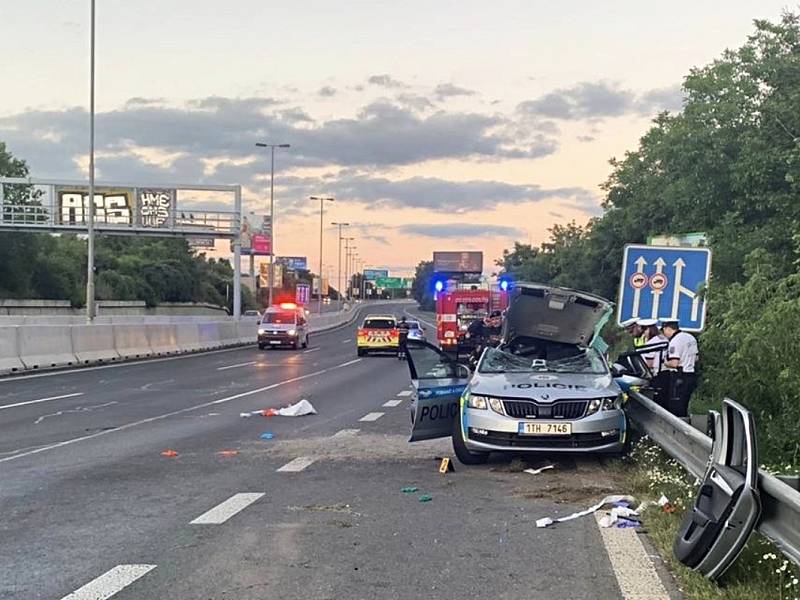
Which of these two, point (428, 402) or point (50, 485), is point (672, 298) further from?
point (50, 485)

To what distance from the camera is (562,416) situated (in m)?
9.44

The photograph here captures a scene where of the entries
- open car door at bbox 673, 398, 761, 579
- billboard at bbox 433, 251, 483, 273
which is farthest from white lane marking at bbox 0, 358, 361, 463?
billboard at bbox 433, 251, 483, 273

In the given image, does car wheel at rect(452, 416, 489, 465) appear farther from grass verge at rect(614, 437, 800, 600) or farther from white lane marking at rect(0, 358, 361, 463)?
white lane marking at rect(0, 358, 361, 463)

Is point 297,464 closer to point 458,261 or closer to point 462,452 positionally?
point 462,452

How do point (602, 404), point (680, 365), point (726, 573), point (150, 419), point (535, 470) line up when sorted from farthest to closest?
point (150, 419) → point (680, 365) → point (535, 470) → point (602, 404) → point (726, 573)

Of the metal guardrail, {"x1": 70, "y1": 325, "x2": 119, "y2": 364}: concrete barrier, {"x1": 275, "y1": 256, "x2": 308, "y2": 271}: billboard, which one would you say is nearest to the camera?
the metal guardrail

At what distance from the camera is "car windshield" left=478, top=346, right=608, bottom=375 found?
1060 centimetres

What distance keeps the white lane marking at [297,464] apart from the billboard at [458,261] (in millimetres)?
43233

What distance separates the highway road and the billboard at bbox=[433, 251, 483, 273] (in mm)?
39750

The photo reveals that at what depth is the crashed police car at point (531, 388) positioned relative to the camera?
371 inches

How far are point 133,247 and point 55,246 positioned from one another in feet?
89.4

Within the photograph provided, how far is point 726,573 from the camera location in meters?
5.43

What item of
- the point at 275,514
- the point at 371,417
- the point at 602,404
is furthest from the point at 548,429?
the point at 371,417

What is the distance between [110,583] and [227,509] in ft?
7.21
